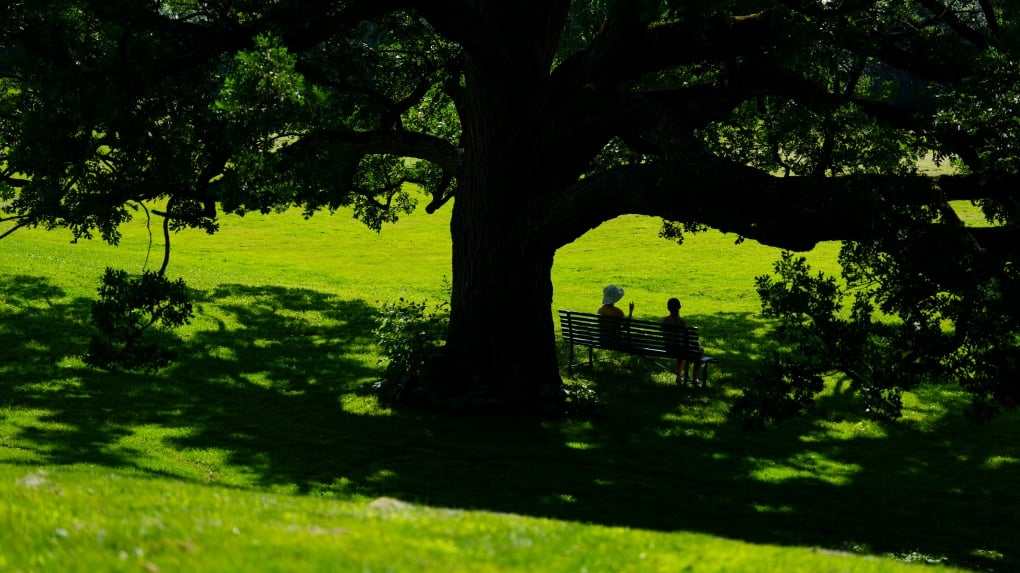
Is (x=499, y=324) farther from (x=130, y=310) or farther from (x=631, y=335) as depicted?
(x=130, y=310)

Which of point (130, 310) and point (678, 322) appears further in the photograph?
point (678, 322)

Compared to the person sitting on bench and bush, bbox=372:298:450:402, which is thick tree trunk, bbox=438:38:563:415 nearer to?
bush, bbox=372:298:450:402

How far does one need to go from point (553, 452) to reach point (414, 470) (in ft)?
7.16

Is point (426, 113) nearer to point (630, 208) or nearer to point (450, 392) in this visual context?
point (450, 392)

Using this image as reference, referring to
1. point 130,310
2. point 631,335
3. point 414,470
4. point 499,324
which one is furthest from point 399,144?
point 414,470

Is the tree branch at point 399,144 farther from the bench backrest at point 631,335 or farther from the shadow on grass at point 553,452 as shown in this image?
the shadow on grass at point 553,452

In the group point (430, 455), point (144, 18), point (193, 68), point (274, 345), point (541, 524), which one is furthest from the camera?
point (274, 345)

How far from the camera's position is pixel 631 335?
65.0 feet

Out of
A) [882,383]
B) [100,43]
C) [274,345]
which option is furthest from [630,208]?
[274,345]

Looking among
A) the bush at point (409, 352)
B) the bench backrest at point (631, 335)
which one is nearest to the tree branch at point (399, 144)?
the bush at point (409, 352)

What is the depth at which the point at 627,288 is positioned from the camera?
4209 centimetres

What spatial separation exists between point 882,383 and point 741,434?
5.29 m

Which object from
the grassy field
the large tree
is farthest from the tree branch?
the grassy field

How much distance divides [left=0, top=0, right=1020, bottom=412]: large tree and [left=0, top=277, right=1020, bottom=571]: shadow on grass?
5.96 feet
